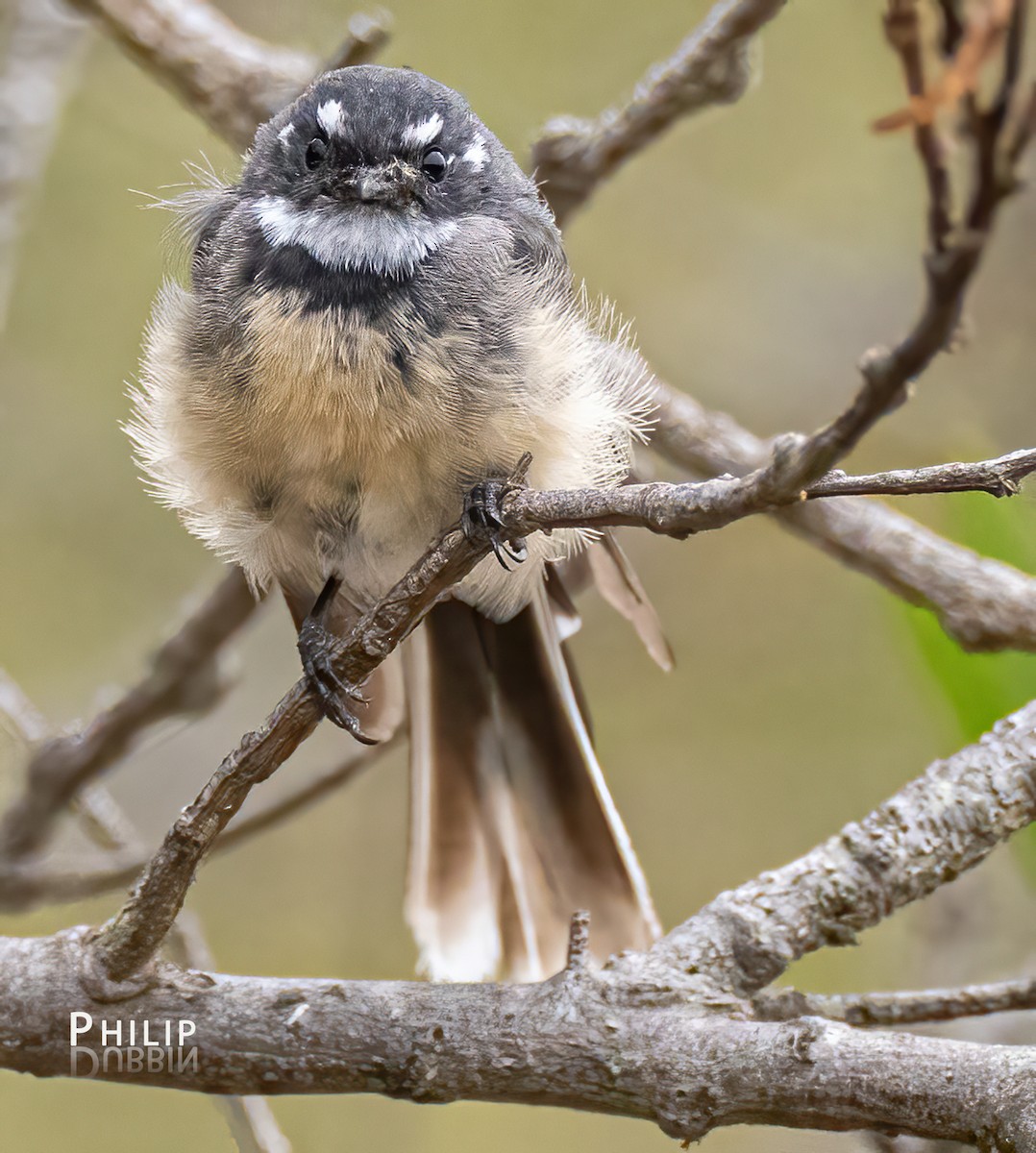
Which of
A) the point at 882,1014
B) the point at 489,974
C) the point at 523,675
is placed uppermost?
the point at 523,675

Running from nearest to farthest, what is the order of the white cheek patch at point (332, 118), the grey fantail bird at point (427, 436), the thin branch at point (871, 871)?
the thin branch at point (871, 871), the grey fantail bird at point (427, 436), the white cheek patch at point (332, 118)

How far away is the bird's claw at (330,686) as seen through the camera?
110 inches

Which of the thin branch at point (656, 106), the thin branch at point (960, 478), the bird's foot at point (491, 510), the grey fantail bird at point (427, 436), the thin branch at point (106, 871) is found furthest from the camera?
the thin branch at point (106, 871)

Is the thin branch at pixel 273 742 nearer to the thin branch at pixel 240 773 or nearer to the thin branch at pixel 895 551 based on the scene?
the thin branch at pixel 240 773

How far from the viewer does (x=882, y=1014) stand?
2.66m

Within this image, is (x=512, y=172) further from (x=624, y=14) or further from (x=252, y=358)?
(x=624, y=14)

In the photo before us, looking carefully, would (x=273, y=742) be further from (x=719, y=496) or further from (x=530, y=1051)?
(x=719, y=496)

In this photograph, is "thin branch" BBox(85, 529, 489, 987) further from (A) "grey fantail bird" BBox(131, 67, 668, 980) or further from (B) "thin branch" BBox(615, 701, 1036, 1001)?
(B) "thin branch" BBox(615, 701, 1036, 1001)

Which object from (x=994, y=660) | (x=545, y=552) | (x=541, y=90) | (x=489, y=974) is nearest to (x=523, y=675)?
(x=545, y=552)

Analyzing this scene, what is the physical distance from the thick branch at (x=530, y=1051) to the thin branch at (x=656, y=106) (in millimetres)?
2284

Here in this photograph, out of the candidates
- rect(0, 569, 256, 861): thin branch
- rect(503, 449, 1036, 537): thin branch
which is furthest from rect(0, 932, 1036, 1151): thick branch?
rect(0, 569, 256, 861): thin branch

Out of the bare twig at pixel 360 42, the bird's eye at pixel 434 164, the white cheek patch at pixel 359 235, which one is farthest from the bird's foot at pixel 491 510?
the bare twig at pixel 360 42

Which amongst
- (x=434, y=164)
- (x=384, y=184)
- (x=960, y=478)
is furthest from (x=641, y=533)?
(x=960, y=478)

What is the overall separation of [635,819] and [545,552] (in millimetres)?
2631
